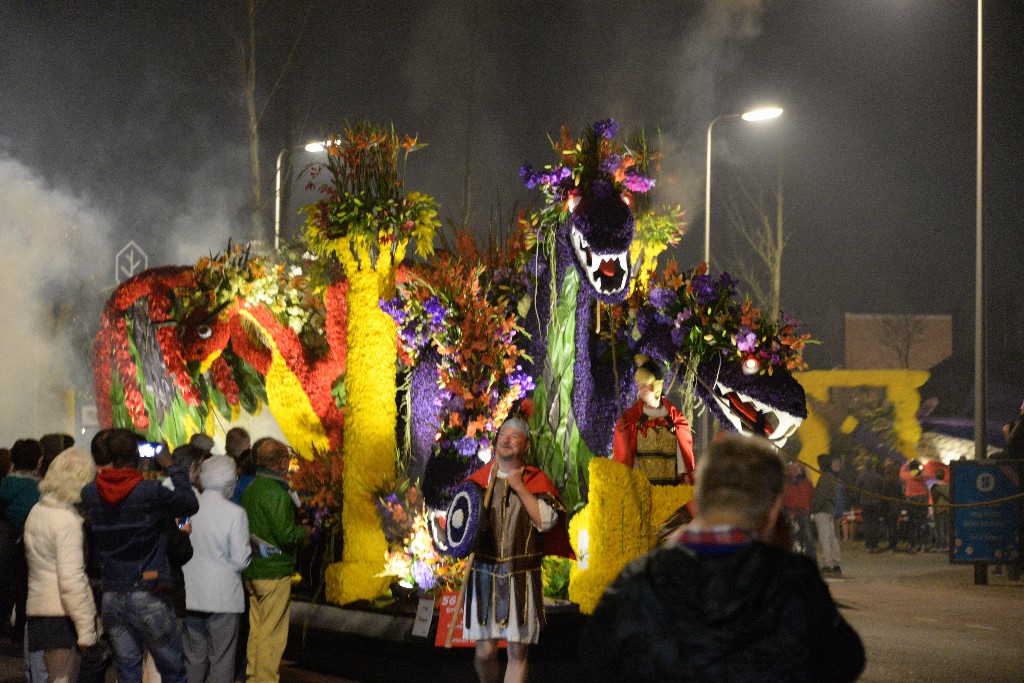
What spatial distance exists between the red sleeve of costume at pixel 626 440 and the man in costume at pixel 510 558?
4.65 feet

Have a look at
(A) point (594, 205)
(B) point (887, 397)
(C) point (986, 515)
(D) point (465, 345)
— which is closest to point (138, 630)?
(D) point (465, 345)

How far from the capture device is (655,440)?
9773 mm

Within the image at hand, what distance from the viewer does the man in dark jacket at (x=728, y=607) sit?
348cm

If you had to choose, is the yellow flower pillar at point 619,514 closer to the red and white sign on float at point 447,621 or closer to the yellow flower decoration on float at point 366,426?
the red and white sign on float at point 447,621

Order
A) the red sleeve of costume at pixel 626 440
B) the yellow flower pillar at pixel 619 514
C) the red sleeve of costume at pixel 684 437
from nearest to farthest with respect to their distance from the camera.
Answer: the yellow flower pillar at pixel 619 514
the red sleeve of costume at pixel 626 440
the red sleeve of costume at pixel 684 437

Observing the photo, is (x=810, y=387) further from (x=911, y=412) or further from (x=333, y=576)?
(x=333, y=576)

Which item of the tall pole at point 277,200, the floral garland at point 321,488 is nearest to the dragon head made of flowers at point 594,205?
the floral garland at point 321,488

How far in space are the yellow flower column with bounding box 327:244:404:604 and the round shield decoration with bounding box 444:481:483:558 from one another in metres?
2.92

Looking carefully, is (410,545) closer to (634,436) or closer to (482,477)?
(634,436)

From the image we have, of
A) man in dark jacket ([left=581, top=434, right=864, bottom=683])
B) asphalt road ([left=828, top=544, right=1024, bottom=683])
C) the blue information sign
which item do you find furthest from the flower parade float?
the blue information sign

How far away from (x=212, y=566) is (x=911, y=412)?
2145 cm

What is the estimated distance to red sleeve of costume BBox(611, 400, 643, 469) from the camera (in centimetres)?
973

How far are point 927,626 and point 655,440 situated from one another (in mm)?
5346

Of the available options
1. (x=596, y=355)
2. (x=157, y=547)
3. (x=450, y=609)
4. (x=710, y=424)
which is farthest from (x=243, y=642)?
(x=710, y=424)
